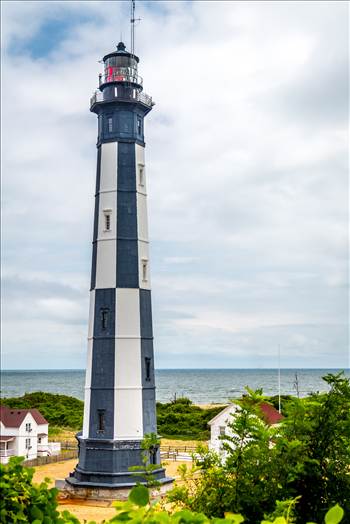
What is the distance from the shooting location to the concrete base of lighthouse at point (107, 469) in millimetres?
22578

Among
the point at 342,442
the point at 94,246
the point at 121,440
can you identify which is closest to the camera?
the point at 342,442

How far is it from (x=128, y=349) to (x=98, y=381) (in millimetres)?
1558

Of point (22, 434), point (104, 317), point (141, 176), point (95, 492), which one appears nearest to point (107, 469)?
point (95, 492)

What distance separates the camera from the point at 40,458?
3462 cm

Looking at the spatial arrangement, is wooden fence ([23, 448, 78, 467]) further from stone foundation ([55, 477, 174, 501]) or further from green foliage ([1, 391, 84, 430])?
green foliage ([1, 391, 84, 430])

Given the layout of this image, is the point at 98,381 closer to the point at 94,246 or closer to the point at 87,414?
the point at 87,414

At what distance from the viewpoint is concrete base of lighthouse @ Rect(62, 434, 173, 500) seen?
22.6m

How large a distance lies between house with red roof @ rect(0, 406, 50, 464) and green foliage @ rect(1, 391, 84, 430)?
51.0ft

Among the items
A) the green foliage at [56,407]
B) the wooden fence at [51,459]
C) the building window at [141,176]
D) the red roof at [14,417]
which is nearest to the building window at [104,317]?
the building window at [141,176]

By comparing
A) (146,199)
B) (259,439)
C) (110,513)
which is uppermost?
(146,199)

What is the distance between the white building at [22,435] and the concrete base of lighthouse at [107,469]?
41.1 ft

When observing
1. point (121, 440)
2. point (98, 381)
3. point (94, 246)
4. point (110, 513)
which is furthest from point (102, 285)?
point (110, 513)

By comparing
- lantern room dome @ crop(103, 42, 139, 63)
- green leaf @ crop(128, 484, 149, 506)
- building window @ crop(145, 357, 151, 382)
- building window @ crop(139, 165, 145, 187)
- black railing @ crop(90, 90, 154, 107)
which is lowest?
green leaf @ crop(128, 484, 149, 506)

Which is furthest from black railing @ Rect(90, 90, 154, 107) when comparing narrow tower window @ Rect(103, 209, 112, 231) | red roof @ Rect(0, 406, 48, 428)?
red roof @ Rect(0, 406, 48, 428)
